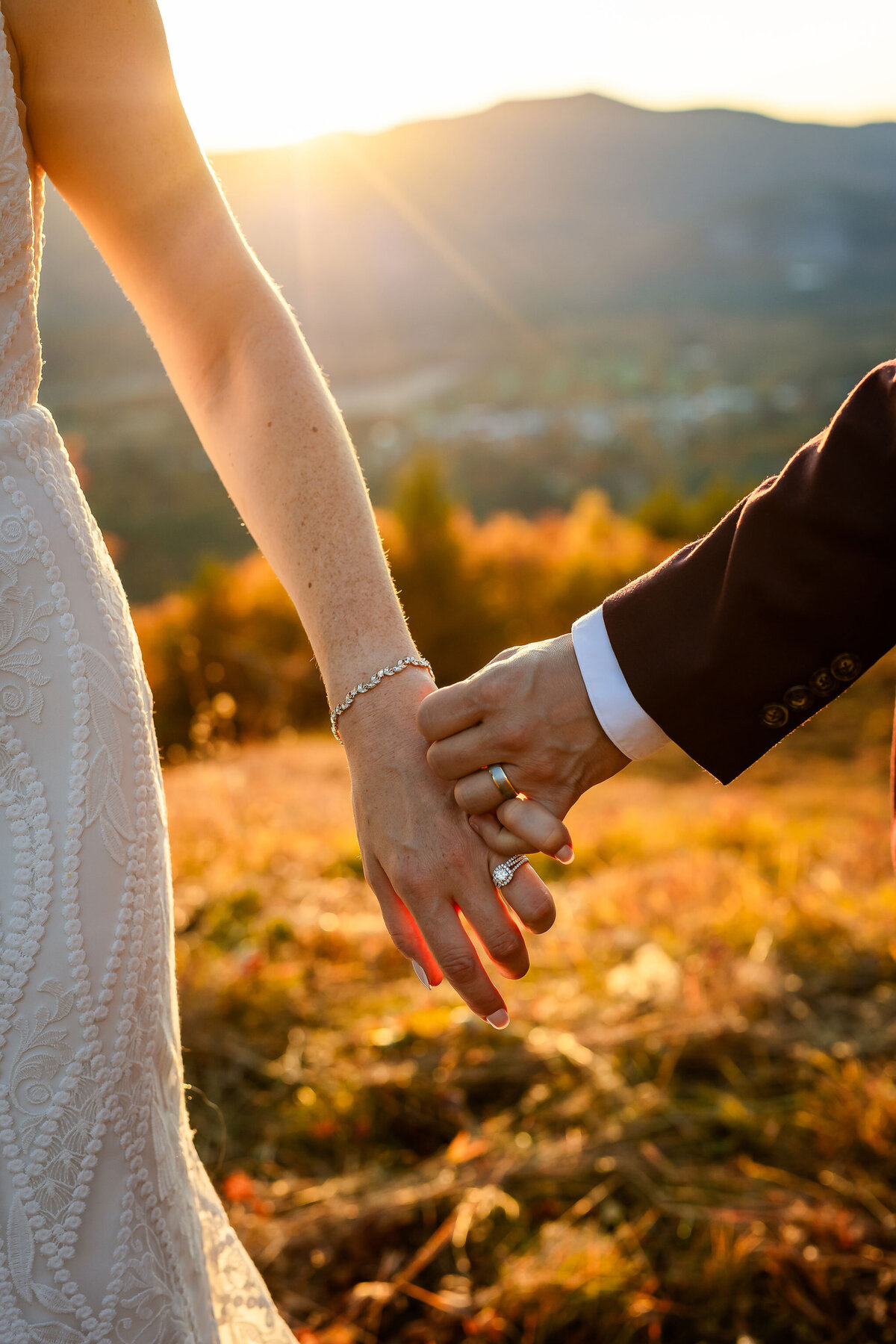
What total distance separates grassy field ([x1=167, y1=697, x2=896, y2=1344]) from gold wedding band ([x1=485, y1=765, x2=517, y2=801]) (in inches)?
25.0

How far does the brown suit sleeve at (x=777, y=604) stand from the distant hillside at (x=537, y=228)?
63.1 meters

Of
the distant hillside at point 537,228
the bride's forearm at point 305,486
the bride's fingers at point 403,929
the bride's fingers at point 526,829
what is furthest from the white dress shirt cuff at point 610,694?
the distant hillside at point 537,228

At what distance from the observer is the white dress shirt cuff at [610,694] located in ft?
4.67

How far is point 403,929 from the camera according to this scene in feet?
4.51

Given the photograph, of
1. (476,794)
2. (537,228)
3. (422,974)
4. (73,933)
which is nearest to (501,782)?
(476,794)

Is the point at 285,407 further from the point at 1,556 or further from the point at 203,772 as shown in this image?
the point at 203,772

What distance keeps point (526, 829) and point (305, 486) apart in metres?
0.59

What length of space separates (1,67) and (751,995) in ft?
8.60

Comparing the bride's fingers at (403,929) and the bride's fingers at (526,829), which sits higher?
the bride's fingers at (526,829)

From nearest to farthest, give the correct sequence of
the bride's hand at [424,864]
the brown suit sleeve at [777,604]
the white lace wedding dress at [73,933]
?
the white lace wedding dress at [73,933] < the brown suit sleeve at [777,604] < the bride's hand at [424,864]

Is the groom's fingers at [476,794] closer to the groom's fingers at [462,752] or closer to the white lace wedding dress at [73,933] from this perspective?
the groom's fingers at [462,752]

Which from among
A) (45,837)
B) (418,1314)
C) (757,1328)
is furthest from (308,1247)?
(45,837)

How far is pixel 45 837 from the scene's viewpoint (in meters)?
0.91

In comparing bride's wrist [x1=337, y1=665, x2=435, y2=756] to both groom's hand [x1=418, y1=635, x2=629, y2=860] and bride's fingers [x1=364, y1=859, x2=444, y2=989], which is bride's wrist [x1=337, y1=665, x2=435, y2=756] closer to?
groom's hand [x1=418, y1=635, x2=629, y2=860]
